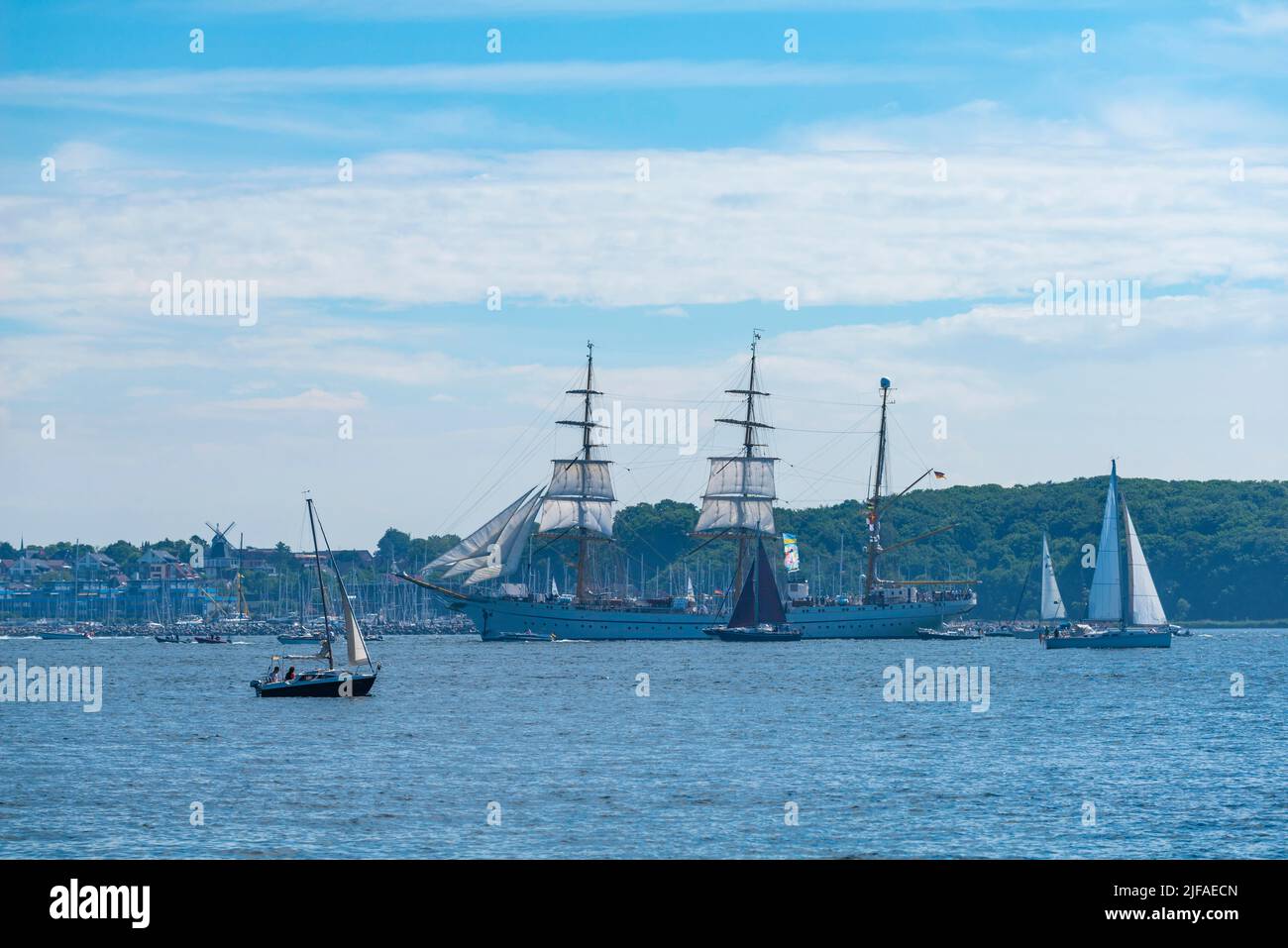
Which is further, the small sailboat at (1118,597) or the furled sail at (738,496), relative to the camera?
the furled sail at (738,496)

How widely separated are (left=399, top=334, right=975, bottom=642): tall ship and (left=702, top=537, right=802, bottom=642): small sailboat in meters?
12.2

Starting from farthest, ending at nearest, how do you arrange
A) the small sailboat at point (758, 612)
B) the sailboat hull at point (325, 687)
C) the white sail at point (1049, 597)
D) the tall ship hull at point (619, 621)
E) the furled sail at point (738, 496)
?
the furled sail at point (738, 496), the white sail at point (1049, 597), the tall ship hull at point (619, 621), the small sailboat at point (758, 612), the sailboat hull at point (325, 687)

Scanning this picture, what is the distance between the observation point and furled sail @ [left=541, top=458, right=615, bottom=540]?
160875mm

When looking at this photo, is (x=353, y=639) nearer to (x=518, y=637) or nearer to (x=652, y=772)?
(x=652, y=772)

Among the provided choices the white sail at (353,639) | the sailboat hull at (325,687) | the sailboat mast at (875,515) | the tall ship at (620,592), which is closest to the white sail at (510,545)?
the tall ship at (620,592)

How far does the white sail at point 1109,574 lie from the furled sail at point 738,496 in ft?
167

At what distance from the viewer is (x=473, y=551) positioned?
5797 inches

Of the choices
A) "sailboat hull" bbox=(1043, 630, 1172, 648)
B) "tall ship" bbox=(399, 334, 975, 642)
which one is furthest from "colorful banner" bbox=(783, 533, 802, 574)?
"sailboat hull" bbox=(1043, 630, 1172, 648)

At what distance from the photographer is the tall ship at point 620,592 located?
15775cm

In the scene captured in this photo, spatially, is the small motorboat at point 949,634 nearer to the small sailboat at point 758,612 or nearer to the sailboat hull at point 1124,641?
the small sailboat at point 758,612

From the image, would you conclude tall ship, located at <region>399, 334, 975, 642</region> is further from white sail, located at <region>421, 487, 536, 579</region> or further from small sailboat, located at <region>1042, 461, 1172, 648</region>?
small sailboat, located at <region>1042, 461, 1172, 648</region>

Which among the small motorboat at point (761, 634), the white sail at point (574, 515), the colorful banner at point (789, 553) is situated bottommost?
the small motorboat at point (761, 634)
